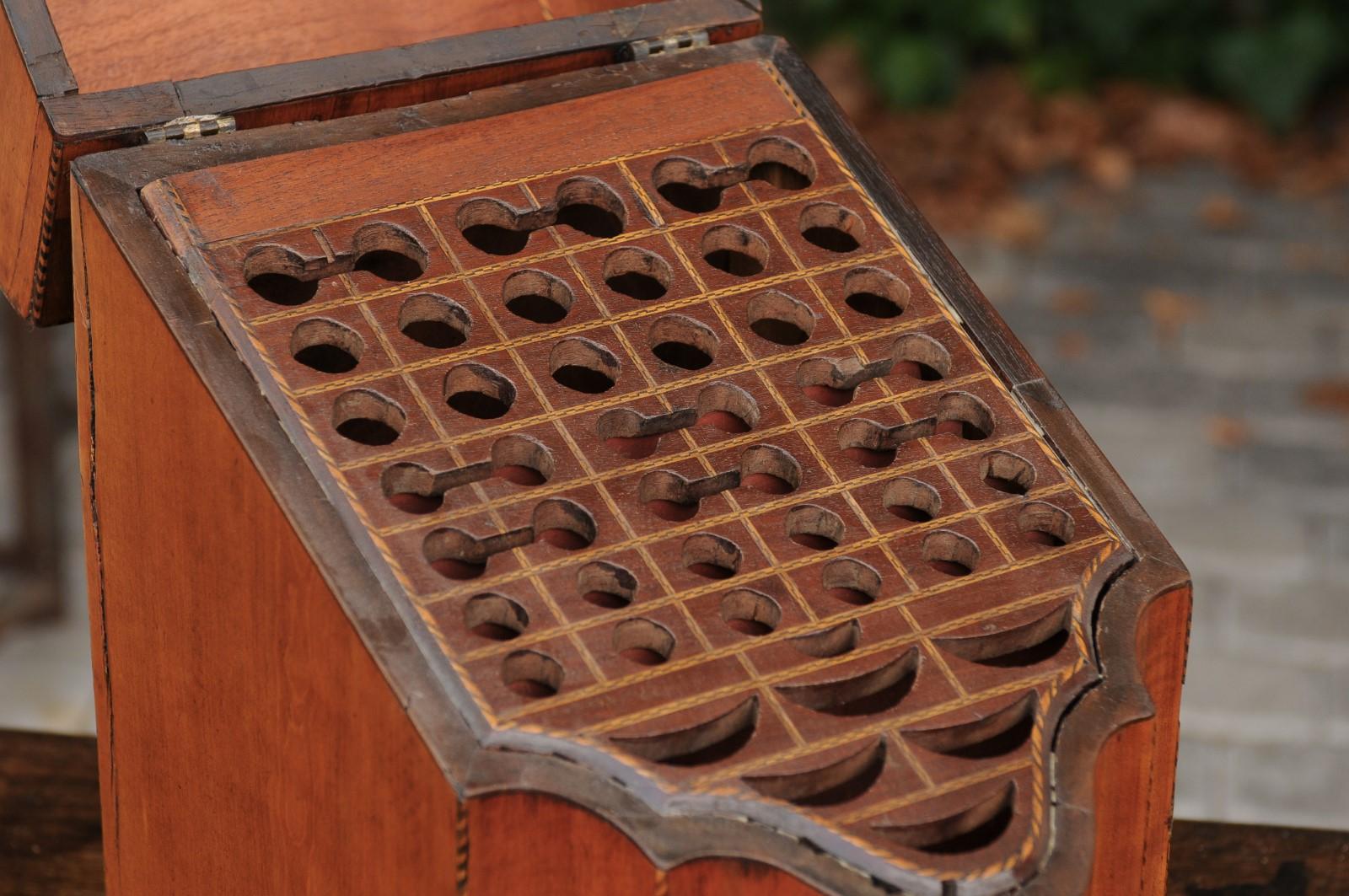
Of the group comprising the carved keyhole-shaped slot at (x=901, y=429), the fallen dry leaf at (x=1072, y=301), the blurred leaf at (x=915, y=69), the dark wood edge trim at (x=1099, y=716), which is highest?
the carved keyhole-shaped slot at (x=901, y=429)

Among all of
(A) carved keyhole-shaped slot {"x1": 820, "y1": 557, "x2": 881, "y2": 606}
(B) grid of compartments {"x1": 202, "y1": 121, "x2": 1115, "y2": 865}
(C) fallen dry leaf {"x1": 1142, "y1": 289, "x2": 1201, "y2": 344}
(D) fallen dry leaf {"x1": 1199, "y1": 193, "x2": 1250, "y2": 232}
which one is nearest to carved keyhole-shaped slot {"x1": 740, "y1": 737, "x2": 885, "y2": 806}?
(B) grid of compartments {"x1": 202, "y1": 121, "x2": 1115, "y2": 865}

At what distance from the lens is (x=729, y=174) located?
1.24 metres

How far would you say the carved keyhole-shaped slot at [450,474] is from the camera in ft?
3.41

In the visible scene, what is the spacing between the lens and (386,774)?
0.98m

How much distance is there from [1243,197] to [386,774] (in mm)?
3446

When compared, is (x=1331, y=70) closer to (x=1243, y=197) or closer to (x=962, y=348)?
(x=1243, y=197)

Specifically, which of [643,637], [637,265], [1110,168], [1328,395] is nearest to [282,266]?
[637,265]

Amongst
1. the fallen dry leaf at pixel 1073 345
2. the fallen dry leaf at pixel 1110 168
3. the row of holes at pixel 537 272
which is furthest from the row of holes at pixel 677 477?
the fallen dry leaf at pixel 1110 168

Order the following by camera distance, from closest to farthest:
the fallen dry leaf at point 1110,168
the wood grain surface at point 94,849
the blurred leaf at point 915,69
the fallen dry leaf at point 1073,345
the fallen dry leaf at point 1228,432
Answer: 1. the wood grain surface at point 94,849
2. the fallen dry leaf at point 1228,432
3. the fallen dry leaf at point 1073,345
4. the fallen dry leaf at point 1110,168
5. the blurred leaf at point 915,69

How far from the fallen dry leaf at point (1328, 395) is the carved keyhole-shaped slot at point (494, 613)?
278cm

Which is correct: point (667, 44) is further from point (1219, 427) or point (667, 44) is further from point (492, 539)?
point (1219, 427)

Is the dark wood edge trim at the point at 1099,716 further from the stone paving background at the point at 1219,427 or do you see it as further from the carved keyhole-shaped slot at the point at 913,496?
the stone paving background at the point at 1219,427

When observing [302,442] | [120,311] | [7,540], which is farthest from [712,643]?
[7,540]

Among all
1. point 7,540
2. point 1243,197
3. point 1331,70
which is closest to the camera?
point 7,540
